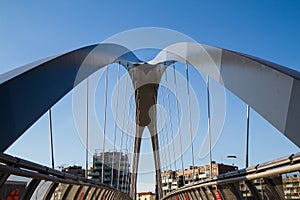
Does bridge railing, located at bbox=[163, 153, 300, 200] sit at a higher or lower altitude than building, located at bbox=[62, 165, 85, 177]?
lower

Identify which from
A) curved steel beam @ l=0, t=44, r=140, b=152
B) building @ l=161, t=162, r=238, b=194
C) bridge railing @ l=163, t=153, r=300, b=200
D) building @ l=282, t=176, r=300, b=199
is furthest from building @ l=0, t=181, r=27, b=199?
building @ l=161, t=162, r=238, b=194

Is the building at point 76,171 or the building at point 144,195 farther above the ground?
the building at point 144,195

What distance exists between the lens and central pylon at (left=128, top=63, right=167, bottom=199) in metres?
23.8

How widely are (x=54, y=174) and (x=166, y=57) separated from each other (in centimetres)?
1544

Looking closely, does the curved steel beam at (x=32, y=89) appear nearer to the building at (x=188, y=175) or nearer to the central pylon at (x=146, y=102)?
the building at (x=188, y=175)

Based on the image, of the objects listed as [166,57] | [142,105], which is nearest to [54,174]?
[166,57]

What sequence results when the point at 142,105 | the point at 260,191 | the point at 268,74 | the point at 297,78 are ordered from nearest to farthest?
the point at 297,78 → the point at 260,191 → the point at 268,74 → the point at 142,105

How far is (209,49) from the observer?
30.9ft

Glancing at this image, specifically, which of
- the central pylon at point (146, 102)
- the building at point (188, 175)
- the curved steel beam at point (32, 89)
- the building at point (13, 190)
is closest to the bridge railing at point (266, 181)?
the building at point (13, 190)

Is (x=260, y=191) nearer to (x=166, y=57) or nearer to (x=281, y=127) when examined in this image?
(x=281, y=127)

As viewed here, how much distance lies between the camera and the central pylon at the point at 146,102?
23844 mm

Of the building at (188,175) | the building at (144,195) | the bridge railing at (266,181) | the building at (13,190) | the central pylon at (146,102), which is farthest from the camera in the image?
the building at (144,195)

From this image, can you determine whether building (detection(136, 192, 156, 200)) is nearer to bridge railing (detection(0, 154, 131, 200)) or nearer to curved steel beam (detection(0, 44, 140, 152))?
curved steel beam (detection(0, 44, 140, 152))

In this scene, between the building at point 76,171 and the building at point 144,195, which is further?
the building at point 144,195
